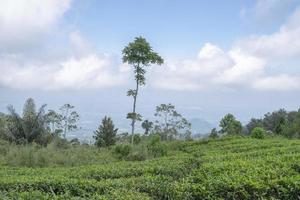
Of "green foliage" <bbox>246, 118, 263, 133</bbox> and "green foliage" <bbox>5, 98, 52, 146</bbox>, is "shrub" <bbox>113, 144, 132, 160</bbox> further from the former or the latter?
"green foliage" <bbox>246, 118, 263, 133</bbox>

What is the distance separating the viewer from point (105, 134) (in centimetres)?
2822

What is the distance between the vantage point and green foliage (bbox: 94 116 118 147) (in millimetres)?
28094

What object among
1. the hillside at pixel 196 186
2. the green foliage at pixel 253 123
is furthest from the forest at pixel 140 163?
the green foliage at pixel 253 123

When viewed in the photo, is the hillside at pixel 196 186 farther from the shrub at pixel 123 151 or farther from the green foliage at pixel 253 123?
the green foliage at pixel 253 123

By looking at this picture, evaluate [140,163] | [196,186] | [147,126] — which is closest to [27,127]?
[140,163]

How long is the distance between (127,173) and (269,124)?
3705 cm

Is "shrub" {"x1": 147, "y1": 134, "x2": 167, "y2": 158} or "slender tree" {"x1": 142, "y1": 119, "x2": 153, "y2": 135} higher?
"slender tree" {"x1": 142, "y1": 119, "x2": 153, "y2": 135}

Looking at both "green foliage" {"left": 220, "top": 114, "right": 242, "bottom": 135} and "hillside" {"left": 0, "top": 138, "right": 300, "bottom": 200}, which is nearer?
"hillside" {"left": 0, "top": 138, "right": 300, "bottom": 200}

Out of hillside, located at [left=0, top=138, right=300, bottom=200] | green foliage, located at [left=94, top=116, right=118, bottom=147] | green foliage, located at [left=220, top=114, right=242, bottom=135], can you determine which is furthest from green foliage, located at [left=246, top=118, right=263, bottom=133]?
hillside, located at [left=0, top=138, right=300, bottom=200]

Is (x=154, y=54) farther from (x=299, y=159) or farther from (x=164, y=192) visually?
(x=164, y=192)

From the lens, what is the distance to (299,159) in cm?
1038

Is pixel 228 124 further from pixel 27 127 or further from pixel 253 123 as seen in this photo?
pixel 27 127

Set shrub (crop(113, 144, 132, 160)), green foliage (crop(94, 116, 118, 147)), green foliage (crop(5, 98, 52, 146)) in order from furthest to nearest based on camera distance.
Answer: green foliage (crop(94, 116, 118, 147)) < green foliage (crop(5, 98, 52, 146)) < shrub (crop(113, 144, 132, 160))

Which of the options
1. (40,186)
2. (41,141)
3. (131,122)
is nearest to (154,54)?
(131,122)
